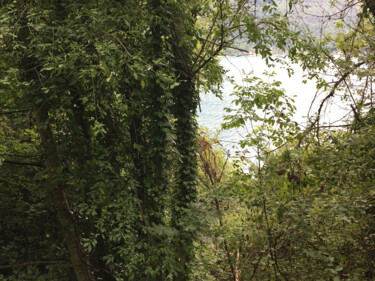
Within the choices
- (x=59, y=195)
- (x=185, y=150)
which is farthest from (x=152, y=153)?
(x=59, y=195)

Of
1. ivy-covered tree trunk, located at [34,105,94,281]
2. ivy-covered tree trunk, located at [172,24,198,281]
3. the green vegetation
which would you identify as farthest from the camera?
ivy-covered tree trunk, located at [172,24,198,281]

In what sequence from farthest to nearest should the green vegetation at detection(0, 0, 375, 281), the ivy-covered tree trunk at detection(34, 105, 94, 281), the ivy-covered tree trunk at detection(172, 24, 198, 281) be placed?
the ivy-covered tree trunk at detection(172, 24, 198, 281), the ivy-covered tree trunk at detection(34, 105, 94, 281), the green vegetation at detection(0, 0, 375, 281)

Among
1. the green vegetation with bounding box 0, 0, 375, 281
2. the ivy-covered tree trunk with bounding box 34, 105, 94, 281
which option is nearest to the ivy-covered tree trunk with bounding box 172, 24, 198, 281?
the green vegetation with bounding box 0, 0, 375, 281

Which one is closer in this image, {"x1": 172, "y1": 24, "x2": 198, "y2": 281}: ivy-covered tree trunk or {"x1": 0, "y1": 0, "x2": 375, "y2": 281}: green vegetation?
{"x1": 0, "y1": 0, "x2": 375, "y2": 281}: green vegetation

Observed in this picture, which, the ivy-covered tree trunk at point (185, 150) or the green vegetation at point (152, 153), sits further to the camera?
the ivy-covered tree trunk at point (185, 150)

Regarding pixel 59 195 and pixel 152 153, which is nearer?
pixel 59 195

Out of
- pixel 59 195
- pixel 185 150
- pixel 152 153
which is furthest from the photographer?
pixel 185 150

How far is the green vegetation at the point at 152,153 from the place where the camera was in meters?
3.84

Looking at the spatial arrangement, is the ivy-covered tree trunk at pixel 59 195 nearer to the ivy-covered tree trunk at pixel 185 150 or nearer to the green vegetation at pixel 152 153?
the green vegetation at pixel 152 153

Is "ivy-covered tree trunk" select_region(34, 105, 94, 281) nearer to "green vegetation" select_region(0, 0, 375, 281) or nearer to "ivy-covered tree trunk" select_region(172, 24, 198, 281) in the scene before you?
"green vegetation" select_region(0, 0, 375, 281)

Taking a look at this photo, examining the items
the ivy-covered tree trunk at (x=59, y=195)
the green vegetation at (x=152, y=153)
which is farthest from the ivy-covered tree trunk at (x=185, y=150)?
the ivy-covered tree trunk at (x=59, y=195)

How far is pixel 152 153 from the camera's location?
4.73 meters

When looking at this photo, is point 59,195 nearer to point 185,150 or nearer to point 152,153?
point 152,153

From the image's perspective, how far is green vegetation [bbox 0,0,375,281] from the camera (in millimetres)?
3844
